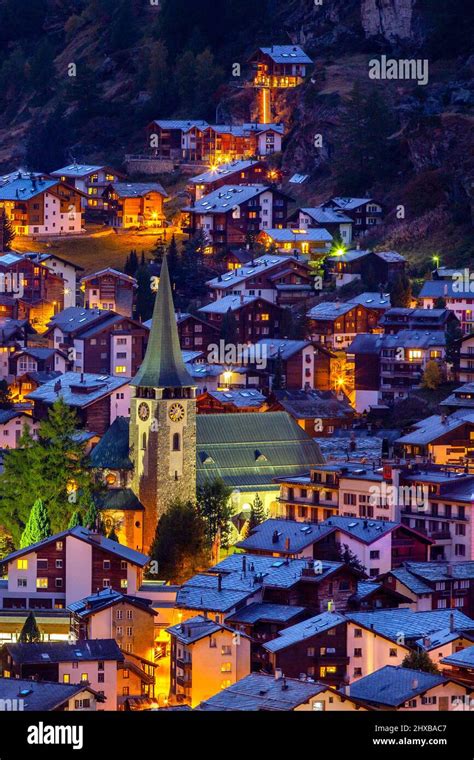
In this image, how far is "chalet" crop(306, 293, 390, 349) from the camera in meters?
113

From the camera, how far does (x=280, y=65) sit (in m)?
147

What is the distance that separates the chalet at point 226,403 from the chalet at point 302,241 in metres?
24.1

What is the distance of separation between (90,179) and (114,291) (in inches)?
905

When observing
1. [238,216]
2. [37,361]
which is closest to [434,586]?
[37,361]

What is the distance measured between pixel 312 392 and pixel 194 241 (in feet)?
87.9

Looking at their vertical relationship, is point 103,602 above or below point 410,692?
below

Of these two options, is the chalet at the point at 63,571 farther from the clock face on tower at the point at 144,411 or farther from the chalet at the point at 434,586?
the clock face on tower at the point at 144,411

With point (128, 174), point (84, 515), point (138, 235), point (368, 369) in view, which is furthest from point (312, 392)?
point (128, 174)

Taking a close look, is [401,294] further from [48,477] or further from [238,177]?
[238,177]

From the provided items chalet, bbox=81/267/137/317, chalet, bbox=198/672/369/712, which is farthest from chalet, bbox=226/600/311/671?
chalet, bbox=81/267/137/317

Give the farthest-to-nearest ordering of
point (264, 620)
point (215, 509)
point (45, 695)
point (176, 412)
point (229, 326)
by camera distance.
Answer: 1. point (229, 326)
2. point (176, 412)
3. point (215, 509)
4. point (264, 620)
5. point (45, 695)

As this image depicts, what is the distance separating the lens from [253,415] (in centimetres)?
9531

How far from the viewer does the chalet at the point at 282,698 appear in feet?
171

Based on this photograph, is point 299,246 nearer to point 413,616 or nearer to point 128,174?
point 128,174
